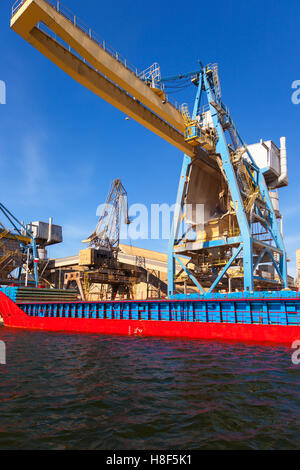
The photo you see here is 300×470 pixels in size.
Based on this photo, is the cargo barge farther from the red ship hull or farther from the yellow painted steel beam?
the yellow painted steel beam

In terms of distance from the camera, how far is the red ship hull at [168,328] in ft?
60.0

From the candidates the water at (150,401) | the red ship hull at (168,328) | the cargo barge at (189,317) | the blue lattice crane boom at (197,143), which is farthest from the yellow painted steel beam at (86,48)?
the water at (150,401)

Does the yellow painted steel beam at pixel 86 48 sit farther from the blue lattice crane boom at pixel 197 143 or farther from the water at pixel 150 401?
the water at pixel 150 401

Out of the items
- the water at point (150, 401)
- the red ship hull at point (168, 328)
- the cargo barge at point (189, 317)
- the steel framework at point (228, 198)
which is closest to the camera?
the water at point (150, 401)

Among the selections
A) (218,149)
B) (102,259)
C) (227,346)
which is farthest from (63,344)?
(102,259)

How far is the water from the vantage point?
584cm

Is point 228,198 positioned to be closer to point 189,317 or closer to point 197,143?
point 197,143

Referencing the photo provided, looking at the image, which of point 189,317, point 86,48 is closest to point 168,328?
point 189,317

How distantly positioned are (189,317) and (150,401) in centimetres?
1457

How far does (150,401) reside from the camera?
26.1 ft

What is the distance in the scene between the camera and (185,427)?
6352 mm

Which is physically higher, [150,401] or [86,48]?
[86,48]

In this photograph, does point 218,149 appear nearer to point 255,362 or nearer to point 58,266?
point 255,362
